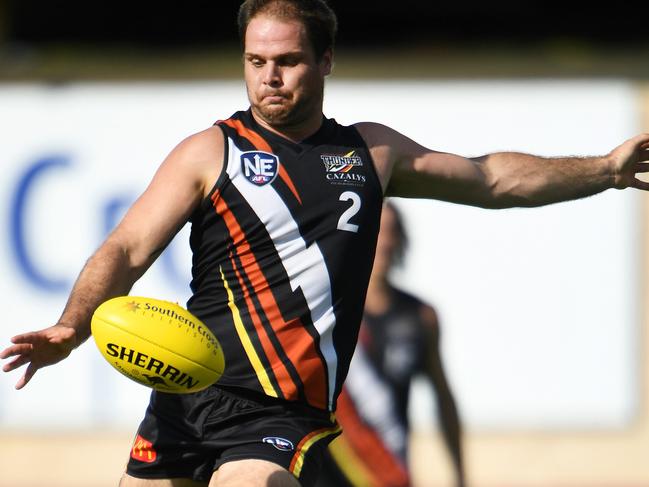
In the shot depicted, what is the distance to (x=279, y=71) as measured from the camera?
5.16 meters

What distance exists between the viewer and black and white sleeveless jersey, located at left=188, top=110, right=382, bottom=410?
5.00m

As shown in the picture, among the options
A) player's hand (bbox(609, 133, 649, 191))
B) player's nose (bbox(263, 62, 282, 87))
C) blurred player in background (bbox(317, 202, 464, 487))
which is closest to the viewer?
player's nose (bbox(263, 62, 282, 87))

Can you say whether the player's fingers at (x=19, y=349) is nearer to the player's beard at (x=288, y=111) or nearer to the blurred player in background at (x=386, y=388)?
the player's beard at (x=288, y=111)

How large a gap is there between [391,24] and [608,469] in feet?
14.2

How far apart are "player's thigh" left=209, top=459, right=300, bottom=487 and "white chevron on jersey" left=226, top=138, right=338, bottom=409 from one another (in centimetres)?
48

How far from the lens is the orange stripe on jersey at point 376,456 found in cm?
768

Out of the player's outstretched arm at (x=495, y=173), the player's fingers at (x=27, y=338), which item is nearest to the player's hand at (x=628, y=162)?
the player's outstretched arm at (x=495, y=173)

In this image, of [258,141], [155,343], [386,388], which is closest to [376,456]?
[386,388]

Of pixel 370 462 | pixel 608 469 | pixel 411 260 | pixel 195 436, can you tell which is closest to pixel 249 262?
pixel 195 436

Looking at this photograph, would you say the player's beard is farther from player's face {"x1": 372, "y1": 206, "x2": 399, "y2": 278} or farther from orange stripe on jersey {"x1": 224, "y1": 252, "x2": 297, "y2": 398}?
player's face {"x1": 372, "y1": 206, "x2": 399, "y2": 278}

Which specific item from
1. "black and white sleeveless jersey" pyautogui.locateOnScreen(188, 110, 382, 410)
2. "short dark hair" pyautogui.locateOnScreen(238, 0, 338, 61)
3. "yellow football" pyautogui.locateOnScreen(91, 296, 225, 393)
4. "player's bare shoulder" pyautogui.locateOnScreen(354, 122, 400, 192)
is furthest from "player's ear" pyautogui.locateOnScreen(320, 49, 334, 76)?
"yellow football" pyautogui.locateOnScreen(91, 296, 225, 393)

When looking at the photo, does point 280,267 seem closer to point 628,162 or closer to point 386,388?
point 628,162

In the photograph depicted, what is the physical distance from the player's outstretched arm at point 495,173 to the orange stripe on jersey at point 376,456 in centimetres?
250

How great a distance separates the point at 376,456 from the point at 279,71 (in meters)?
3.18
